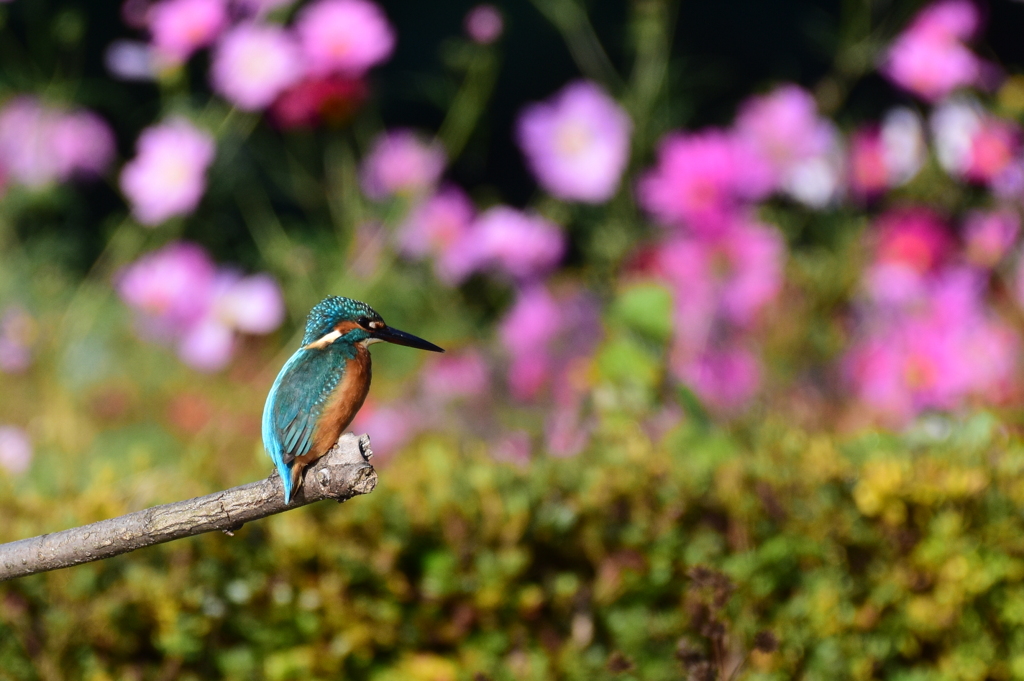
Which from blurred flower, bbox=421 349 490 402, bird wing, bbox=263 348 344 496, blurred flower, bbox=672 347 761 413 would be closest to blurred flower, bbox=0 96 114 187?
blurred flower, bbox=421 349 490 402

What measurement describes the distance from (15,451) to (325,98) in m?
1.20

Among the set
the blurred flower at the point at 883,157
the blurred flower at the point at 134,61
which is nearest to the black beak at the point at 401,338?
the blurred flower at the point at 134,61

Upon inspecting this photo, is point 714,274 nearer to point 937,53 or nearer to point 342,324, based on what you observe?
point 937,53

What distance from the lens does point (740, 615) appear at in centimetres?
224

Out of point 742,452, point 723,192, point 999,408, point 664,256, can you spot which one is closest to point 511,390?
point 664,256

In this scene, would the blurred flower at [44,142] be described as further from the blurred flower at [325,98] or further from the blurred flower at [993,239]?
the blurred flower at [993,239]

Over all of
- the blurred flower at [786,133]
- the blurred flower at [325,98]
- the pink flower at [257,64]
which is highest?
the pink flower at [257,64]

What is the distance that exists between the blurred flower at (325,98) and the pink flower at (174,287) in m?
0.55

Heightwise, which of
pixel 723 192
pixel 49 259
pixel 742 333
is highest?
pixel 723 192

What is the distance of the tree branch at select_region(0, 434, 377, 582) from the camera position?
879 mm

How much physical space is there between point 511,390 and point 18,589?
184 cm

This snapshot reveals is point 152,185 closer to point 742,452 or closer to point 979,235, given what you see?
Result: point 742,452

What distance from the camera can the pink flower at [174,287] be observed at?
3281 millimetres

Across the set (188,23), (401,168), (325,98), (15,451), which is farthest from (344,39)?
(15,451)
